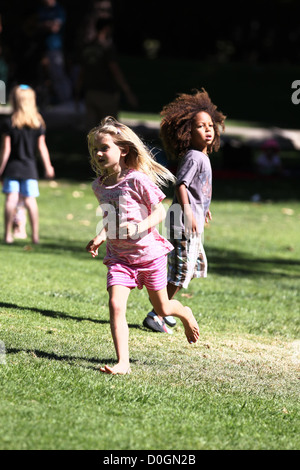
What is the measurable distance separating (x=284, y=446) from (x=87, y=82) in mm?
12390

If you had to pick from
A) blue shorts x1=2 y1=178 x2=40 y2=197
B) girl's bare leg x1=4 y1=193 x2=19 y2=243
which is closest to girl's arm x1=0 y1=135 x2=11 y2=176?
blue shorts x1=2 y1=178 x2=40 y2=197

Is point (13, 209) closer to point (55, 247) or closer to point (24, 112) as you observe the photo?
point (55, 247)

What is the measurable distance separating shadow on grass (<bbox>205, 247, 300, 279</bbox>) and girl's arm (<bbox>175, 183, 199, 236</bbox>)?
3294 mm

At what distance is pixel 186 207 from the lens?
19.0 ft

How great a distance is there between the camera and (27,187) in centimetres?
949

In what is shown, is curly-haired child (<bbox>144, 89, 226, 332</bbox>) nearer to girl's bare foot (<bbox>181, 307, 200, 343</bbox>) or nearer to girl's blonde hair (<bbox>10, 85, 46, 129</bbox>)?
girl's bare foot (<bbox>181, 307, 200, 343</bbox>)

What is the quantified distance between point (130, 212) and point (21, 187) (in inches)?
187

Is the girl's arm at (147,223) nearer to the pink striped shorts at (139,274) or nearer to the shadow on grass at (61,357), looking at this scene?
the pink striped shorts at (139,274)

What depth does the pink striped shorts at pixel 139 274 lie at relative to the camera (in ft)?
16.3

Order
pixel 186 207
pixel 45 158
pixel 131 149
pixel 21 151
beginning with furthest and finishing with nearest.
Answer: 1. pixel 21 151
2. pixel 45 158
3. pixel 186 207
4. pixel 131 149

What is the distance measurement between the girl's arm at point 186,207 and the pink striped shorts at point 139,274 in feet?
2.39

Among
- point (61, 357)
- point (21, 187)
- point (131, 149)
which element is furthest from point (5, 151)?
point (61, 357)

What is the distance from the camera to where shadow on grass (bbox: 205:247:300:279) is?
30.4ft

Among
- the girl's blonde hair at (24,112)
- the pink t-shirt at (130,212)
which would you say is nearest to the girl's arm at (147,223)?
the pink t-shirt at (130,212)
